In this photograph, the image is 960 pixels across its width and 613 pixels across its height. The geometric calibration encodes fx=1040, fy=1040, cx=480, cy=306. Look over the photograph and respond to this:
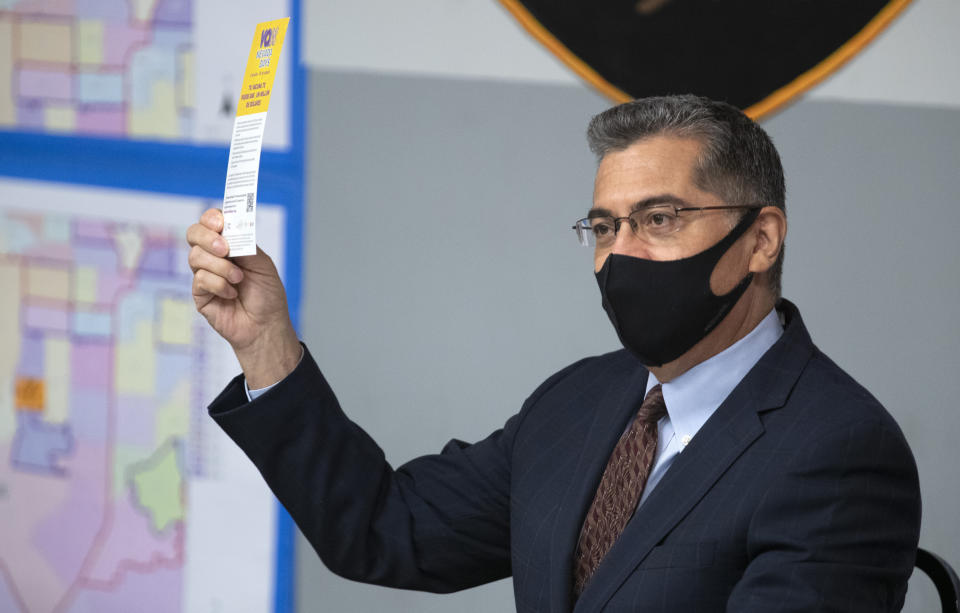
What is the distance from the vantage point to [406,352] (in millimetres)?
2588

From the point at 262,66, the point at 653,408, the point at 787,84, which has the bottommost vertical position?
the point at 653,408

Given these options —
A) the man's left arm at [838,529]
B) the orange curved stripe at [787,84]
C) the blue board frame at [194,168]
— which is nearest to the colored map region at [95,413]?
the blue board frame at [194,168]

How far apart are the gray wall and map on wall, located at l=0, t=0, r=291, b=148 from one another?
26 cm

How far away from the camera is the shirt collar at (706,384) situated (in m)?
1.43

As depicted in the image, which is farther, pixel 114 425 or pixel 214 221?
pixel 114 425

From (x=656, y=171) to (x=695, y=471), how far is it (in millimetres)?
407

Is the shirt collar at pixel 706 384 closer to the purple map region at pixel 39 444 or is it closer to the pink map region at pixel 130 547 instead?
the pink map region at pixel 130 547

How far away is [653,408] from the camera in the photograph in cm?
147

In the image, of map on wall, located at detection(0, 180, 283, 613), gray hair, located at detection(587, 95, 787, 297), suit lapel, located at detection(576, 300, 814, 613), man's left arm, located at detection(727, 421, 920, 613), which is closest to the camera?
man's left arm, located at detection(727, 421, 920, 613)

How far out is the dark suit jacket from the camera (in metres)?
1.22

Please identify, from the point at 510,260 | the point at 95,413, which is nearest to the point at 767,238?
the point at 510,260

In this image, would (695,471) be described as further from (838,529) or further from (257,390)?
(257,390)

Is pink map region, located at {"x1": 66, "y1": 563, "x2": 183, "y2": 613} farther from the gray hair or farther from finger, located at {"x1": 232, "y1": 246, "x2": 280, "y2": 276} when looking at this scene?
the gray hair

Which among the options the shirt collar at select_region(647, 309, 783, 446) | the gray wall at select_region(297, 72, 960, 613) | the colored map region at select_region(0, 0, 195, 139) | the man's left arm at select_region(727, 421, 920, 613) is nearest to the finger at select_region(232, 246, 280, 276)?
the shirt collar at select_region(647, 309, 783, 446)
